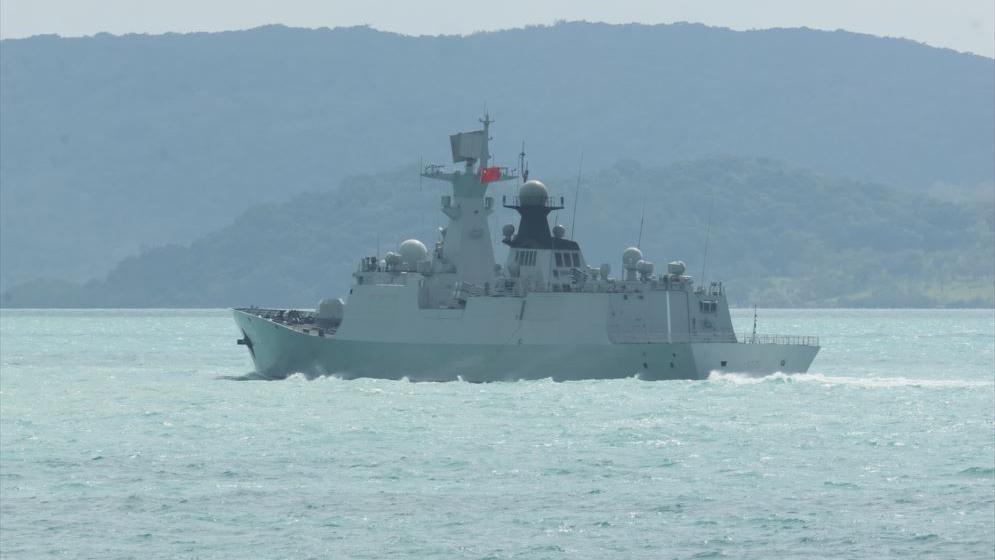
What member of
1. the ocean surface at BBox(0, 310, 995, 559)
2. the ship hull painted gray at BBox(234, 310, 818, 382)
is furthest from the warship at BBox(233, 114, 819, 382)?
the ocean surface at BBox(0, 310, 995, 559)

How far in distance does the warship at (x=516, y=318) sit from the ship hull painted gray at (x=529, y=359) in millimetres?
37

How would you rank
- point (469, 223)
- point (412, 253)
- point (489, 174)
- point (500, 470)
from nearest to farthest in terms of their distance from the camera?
point (500, 470)
point (412, 253)
point (469, 223)
point (489, 174)

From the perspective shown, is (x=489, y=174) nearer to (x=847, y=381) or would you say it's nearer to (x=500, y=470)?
(x=847, y=381)

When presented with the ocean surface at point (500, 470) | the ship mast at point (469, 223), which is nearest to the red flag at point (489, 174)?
the ship mast at point (469, 223)

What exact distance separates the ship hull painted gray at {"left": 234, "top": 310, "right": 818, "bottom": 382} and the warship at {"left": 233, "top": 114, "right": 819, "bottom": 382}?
1.5 inches

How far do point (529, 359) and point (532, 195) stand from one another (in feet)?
23.5

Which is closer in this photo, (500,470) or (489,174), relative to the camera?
(500,470)

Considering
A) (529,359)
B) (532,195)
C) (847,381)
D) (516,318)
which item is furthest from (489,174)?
(847,381)

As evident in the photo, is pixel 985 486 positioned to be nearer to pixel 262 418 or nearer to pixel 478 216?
pixel 262 418

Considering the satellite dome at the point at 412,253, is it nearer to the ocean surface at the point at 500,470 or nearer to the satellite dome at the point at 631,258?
the ocean surface at the point at 500,470

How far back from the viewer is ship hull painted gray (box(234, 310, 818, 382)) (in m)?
63.9

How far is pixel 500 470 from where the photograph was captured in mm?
40500

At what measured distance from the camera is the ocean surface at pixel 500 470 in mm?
31469

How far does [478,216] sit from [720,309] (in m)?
10.1
